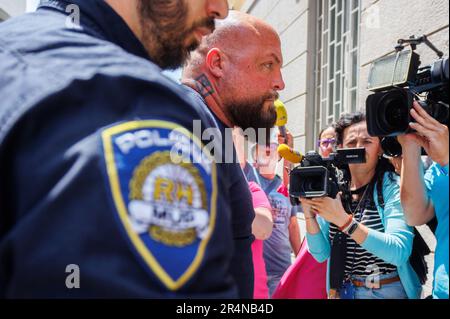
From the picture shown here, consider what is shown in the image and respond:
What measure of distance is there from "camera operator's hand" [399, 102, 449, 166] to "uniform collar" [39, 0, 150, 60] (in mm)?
818

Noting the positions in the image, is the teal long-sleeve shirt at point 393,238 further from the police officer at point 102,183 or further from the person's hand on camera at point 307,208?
the police officer at point 102,183

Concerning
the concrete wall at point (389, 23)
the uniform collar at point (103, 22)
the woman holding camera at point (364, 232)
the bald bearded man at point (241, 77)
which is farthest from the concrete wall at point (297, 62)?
the uniform collar at point (103, 22)

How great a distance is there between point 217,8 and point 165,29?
0.67 feet

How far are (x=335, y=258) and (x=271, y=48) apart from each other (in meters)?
1.14

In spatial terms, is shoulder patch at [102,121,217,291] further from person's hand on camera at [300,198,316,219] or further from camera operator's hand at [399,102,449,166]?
person's hand on camera at [300,198,316,219]

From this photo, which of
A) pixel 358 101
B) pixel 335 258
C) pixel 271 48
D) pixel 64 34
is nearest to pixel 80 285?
pixel 64 34

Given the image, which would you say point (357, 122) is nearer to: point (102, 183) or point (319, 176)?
point (319, 176)

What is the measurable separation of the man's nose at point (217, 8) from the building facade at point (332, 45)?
1226 millimetres

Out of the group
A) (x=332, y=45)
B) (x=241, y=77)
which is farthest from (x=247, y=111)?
(x=332, y=45)

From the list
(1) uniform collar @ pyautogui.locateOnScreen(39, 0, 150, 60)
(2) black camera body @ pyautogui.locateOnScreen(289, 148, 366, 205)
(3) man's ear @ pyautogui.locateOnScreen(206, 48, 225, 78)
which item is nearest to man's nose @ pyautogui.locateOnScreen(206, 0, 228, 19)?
(1) uniform collar @ pyautogui.locateOnScreen(39, 0, 150, 60)

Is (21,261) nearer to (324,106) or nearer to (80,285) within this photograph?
(80,285)

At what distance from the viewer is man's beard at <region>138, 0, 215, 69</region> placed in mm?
844

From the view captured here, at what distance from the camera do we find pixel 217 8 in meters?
1.03
